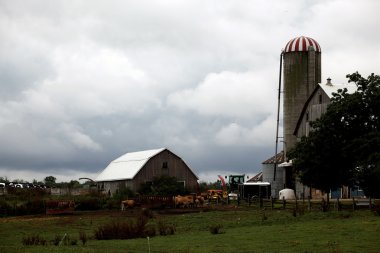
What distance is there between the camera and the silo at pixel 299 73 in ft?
251

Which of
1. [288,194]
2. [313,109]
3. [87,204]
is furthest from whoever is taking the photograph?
[313,109]

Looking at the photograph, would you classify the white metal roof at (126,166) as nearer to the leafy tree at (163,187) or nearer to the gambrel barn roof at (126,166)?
the gambrel barn roof at (126,166)

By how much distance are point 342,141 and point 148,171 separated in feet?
118

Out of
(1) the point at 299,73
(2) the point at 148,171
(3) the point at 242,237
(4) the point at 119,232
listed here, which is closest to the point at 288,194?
(1) the point at 299,73

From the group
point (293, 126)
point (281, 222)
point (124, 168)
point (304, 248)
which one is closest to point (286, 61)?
point (293, 126)

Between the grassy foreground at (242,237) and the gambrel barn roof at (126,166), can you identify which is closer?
the grassy foreground at (242,237)

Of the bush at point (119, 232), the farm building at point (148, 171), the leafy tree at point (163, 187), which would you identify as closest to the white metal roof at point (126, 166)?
the farm building at point (148, 171)

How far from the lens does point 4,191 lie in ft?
230

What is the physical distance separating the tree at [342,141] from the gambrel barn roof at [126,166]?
107 feet

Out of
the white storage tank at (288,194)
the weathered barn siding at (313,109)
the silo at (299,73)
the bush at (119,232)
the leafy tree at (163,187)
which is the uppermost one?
the silo at (299,73)

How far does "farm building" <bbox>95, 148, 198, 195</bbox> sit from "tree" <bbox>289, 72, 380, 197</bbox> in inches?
1261

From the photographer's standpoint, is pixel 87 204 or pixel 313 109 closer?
pixel 87 204

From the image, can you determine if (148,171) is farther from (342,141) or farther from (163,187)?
(342,141)

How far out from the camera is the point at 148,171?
263 feet
